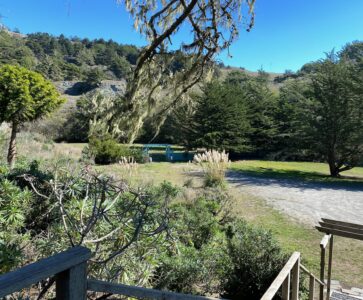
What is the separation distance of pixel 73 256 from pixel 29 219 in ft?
9.67

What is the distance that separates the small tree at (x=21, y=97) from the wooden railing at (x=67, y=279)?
6.49 m

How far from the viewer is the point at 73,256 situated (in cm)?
101

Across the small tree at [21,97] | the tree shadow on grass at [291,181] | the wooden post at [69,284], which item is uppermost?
the small tree at [21,97]

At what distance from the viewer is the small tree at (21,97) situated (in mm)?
7297

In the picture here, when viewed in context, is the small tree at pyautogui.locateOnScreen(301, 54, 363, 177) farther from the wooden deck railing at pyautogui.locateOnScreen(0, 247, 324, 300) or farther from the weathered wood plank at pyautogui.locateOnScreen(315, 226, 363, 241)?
the wooden deck railing at pyautogui.locateOnScreen(0, 247, 324, 300)

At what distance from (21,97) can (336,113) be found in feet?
35.0

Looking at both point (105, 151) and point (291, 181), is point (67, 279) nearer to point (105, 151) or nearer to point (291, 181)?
point (291, 181)

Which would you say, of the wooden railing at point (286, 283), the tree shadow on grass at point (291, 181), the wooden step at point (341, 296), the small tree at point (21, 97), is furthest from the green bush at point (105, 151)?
the wooden railing at point (286, 283)

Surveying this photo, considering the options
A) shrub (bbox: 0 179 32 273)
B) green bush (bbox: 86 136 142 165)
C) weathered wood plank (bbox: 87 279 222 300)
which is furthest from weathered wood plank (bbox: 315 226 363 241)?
green bush (bbox: 86 136 142 165)

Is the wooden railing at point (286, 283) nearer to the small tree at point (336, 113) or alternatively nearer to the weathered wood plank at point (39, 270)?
the weathered wood plank at point (39, 270)

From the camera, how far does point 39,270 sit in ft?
2.97

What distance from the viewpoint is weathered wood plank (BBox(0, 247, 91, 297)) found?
2.72 ft

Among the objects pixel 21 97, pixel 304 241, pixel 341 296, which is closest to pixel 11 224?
pixel 341 296

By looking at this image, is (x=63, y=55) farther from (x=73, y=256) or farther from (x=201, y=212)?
(x=73, y=256)
